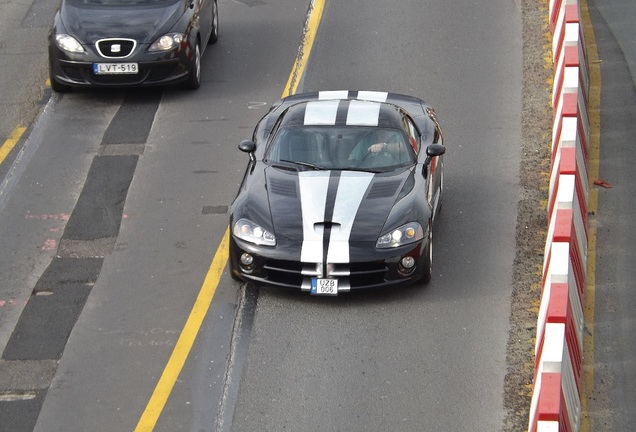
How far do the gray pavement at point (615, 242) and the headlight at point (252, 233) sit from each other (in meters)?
3.16

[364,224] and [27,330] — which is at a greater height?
[364,224]

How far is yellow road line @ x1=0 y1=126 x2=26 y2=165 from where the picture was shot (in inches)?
676

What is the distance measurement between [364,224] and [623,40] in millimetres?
8840

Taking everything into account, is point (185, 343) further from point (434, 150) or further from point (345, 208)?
point (434, 150)

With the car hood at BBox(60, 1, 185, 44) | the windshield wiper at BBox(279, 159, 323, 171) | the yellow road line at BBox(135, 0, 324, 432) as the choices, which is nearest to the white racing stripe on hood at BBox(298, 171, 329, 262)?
the windshield wiper at BBox(279, 159, 323, 171)

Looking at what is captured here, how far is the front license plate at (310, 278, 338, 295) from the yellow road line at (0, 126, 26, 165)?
5.71m

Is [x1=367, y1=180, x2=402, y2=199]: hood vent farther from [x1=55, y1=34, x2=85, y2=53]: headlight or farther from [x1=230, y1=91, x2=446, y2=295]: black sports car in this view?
[x1=55, y1=34, x2=85, y2=53]: headlight

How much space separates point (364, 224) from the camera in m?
13.3

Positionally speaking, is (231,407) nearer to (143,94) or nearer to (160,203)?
(160,203)

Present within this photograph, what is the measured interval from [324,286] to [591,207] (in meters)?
3.84

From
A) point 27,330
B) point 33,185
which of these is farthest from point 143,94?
point 27,330

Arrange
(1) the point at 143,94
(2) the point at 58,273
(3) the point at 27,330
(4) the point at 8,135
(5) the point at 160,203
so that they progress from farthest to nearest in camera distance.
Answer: (1) the point at 143,94, (4) the point at 8,135, (5) the point at 160,203, (2) the point at 58,273, (3) the point at 27,330

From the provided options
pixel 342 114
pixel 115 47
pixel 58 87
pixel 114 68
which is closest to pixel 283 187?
pixel 342 114

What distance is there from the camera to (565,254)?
11797mm
